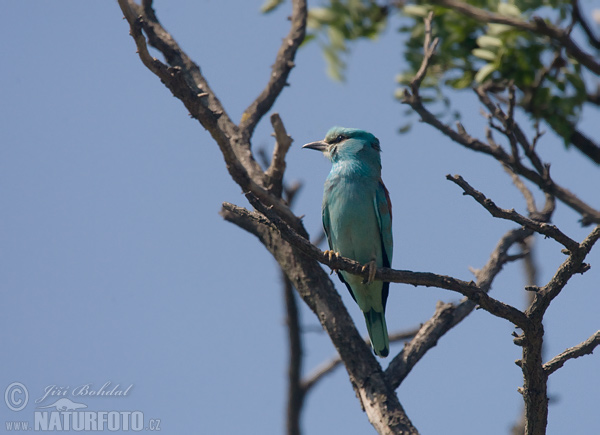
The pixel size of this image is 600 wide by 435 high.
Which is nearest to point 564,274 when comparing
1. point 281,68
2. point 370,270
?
point 370,270

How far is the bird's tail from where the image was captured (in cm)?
556

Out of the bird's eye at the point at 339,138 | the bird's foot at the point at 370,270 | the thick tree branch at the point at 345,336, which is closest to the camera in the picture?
the bird's foot at the point at 370,270

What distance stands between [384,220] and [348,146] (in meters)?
0.80

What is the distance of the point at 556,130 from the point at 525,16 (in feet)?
3.18

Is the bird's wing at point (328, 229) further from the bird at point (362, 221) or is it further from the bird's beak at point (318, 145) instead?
the bird's beak at point (318, 145)

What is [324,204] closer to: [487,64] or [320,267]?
[320,267]

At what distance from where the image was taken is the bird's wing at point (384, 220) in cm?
553

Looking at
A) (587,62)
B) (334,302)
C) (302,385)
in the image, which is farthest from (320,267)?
(587,62)

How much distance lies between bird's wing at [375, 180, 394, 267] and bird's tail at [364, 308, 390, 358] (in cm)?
46

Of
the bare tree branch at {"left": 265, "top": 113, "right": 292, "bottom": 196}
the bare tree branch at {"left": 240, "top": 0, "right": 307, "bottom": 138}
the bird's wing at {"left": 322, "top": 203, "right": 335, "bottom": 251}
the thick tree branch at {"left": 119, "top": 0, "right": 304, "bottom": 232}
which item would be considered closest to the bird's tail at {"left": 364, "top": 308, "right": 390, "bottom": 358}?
the bird's wing at {"left": 322, "top": 203, "right": 335, "bottom": 251}

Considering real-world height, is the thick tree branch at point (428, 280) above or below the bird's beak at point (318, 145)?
below

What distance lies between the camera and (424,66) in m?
5.24

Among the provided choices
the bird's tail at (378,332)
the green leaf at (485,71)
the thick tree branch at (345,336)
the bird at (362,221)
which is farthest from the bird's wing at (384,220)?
the green leaf at (485,71)

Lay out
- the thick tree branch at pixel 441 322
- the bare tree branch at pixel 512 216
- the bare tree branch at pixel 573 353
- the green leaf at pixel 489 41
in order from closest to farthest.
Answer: the bare tree branch at pixel 512 216, the bare tree branch at pixel 573 353, the green leaf at pixel 489 41, the thick tree branch at pixel 441 322
